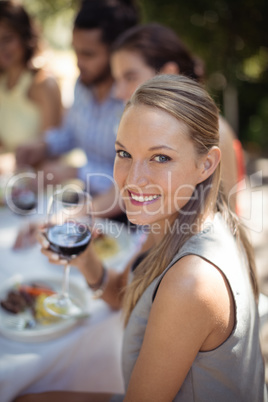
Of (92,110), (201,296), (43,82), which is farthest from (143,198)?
(43,82)

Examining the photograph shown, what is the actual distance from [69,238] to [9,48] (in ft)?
8.79

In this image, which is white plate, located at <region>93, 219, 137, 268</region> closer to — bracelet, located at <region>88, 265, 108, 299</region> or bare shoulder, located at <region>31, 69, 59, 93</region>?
bracelet, located at <region>88, 265, 108, 299</region>

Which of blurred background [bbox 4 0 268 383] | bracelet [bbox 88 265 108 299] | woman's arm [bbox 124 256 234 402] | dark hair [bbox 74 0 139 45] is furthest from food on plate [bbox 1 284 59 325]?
blurred background [bbox 4 0 268 383]

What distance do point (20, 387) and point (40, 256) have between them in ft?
1.96

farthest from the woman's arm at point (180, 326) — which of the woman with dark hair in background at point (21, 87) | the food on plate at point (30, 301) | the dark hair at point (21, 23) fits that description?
the dark hair at point (21, 23)

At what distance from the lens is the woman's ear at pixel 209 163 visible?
108 cm

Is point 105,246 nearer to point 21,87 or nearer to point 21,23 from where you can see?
point 21,87

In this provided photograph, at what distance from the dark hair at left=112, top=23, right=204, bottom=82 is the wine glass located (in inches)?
42.2

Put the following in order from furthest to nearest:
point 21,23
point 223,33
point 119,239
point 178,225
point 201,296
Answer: point 223,33 → point 21,23 → point 119,239 → point 178,225 → point 201,296

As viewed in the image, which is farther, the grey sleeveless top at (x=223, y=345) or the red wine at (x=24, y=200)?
the red wine at (x=24, y=200)

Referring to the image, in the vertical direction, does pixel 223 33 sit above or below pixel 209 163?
above

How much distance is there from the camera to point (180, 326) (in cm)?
93

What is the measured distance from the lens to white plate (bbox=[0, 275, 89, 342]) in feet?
3.93

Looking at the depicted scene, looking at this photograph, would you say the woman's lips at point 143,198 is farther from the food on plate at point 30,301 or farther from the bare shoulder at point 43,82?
the bare shoulder at point 43,82
